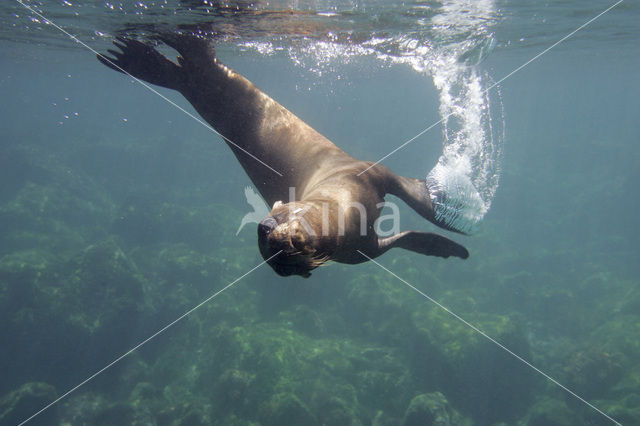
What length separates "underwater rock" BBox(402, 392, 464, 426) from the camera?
9.62m

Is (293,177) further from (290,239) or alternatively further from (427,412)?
(427,412)

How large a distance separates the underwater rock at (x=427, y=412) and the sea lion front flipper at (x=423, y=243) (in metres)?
7.63

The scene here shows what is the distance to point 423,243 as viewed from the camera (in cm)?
380

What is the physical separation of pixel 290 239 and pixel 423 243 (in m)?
2.47

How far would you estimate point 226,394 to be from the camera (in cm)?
1020

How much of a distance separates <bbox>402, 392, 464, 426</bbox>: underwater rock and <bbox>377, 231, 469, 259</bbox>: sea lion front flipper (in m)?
7.63

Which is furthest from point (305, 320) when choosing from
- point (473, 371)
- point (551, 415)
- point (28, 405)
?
point (28, 405)

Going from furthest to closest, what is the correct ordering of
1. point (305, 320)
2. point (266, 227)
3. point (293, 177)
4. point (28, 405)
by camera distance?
1. point (305, 320)
2. point (28, 405)
3. point (293, 177)
4. point (266, 227)

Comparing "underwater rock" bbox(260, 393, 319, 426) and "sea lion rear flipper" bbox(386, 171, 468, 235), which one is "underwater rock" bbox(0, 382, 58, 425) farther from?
"sea lion rear flipper" bbox(386, 171, 468, 235)

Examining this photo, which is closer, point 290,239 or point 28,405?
point 290,239

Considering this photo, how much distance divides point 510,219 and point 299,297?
23.1m

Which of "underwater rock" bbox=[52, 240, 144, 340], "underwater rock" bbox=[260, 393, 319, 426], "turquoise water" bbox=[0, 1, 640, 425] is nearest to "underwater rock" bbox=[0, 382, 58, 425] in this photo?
"turquoise water" bbox=[0, 1, 640, 425]

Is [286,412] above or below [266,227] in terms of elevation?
below

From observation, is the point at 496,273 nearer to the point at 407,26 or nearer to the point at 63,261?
the point at 407,26
